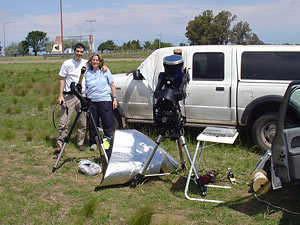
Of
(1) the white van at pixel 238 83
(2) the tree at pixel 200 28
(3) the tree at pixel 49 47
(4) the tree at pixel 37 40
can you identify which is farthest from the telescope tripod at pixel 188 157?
(4) the tree at pixel 37 40

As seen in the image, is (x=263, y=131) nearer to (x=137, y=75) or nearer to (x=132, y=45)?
(x=137, y=75)

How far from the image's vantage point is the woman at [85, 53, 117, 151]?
6738 mm

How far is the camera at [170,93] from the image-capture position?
15.8ft

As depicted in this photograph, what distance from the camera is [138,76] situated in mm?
7453

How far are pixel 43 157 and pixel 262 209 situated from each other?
3957 mm

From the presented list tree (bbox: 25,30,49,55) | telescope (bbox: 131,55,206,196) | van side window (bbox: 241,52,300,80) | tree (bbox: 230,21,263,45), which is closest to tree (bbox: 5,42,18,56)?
tree (bbox: 25,30,49,55)

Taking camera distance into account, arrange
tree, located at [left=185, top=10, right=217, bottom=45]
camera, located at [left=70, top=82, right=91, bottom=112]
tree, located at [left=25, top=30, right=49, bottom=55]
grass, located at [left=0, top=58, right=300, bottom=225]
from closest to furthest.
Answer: grass, located at [left=0, top=58, right=300, bottom=225] → camera, located at [left=70, top=82, right=91, bottom=112] → tree, located at [left=185, top=10, right=217, bottom=45] → tree, located at [left=25, top=30, right=49, bottom=55]

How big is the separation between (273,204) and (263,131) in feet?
7.23

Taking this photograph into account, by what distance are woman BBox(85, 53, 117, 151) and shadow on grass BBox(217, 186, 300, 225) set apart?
2.89 meters

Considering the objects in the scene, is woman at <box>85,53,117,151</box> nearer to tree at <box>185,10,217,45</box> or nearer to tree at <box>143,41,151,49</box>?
tree at <box>185,10,217,45</box>

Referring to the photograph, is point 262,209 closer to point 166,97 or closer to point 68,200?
point 166,97

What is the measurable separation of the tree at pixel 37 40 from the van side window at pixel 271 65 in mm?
118244

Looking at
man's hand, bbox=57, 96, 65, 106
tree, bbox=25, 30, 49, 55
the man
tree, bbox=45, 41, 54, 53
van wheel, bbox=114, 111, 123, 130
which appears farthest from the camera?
tree, bbox=25, 30, 49, 55

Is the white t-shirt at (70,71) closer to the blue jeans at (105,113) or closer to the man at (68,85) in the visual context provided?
the man at (68,85)
